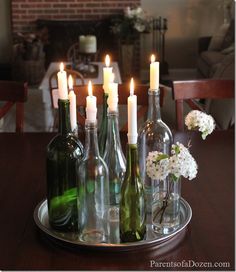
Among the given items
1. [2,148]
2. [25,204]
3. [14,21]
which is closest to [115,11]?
[14,21]

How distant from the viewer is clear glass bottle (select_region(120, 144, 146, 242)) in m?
1.01

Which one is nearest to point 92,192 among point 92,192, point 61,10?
point 92,192

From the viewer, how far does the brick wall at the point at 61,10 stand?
599 cm

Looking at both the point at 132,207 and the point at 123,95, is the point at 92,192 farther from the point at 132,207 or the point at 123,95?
the point at 123,95

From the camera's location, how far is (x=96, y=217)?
106 centimetres

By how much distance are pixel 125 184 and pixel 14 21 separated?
5.41 metres

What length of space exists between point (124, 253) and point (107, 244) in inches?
1.6

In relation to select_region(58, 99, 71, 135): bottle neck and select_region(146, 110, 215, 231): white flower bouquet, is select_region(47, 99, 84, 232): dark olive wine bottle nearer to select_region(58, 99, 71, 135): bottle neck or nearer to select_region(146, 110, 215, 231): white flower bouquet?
select_region(58, 99, 71, 135): bottle neck

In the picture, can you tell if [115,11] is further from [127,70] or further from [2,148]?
[2,148]

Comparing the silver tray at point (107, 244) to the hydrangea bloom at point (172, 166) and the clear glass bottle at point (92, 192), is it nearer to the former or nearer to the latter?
the clear glass bottle at point (92, 192)

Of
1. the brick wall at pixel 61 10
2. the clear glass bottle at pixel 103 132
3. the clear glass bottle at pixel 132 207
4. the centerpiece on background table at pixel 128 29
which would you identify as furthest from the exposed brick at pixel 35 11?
the clear glass bottle at pixel 132 207

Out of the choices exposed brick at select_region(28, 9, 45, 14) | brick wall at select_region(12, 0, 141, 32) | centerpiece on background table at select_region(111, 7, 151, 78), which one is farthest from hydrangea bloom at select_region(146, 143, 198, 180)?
exposed brick at select_region(28, 9, 45, 14)

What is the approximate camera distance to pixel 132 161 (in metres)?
1.00

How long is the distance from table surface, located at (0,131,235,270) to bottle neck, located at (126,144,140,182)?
17 cm
